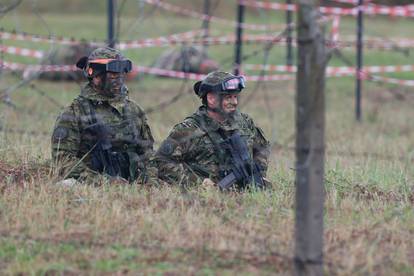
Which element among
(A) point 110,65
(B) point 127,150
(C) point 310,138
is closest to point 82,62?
(A) point 110,65

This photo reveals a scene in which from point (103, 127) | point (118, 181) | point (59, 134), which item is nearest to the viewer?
point (118, 181)

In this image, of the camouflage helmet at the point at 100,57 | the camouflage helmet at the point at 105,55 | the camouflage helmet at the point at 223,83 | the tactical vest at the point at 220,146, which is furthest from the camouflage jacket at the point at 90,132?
the camouflage helmet at the point at 223,83

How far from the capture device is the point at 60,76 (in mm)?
18562

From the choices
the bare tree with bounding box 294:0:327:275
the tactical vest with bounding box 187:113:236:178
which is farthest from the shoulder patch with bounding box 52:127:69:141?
the bare tree with bounding box 294:0:327:275

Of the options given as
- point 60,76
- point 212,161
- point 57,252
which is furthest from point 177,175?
point 60,76

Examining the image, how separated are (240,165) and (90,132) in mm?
1082

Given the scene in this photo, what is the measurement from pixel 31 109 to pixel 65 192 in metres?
7.53

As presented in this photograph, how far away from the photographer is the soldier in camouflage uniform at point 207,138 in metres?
6.93

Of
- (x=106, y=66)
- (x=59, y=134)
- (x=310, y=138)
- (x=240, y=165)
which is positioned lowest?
(x=240, y=165)

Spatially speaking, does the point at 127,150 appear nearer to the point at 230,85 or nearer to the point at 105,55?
the point at 105,55

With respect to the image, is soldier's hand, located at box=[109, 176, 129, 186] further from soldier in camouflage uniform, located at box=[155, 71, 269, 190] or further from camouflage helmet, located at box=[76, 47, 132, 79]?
camouflage helmet, located at box=[76, 47, 132, 79]

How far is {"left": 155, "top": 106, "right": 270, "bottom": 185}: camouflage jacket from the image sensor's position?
6.95 m

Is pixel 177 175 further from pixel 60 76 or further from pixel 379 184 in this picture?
pixel 60 76

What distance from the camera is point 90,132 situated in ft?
22.8
